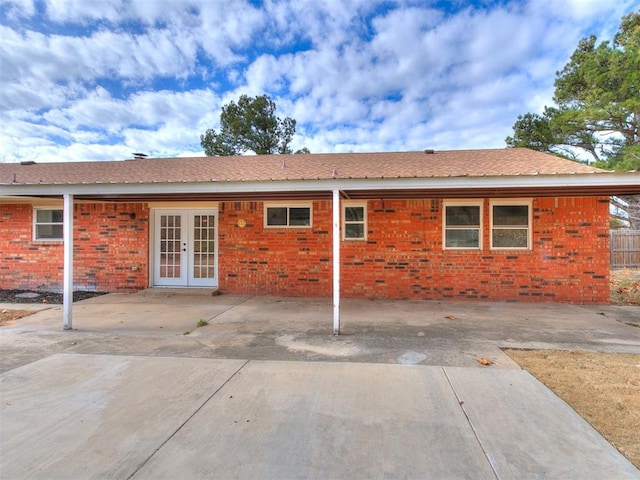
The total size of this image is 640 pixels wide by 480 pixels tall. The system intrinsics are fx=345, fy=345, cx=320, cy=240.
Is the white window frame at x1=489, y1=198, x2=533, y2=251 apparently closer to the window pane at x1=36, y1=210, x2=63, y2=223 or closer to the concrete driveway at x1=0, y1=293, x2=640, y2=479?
the concrete driveway at x1=0, y1=293, x2=640, y2=479

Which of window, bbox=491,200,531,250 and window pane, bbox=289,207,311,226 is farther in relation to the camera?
window pane, bbox=289,207,311,226

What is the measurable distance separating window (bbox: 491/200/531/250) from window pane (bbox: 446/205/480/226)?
37 cm

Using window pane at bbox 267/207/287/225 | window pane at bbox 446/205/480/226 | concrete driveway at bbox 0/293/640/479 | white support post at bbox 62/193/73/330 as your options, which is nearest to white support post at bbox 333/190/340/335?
concrete driveway at bbox 0/293/640/479

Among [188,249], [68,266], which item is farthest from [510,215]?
[68,266]

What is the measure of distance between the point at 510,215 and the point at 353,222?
12.2 feet

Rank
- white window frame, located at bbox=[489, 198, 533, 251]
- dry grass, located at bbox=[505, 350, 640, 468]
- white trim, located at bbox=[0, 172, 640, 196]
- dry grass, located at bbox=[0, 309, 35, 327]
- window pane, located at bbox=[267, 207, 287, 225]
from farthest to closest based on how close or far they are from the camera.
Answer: window pane, located at bbox=[267, 207, 287, 225], white window frame, located at bbox=[489, 198, 533, 251], dry grass, located at bbox=[0, 309, 35, 327], white trim, located at bbox=[0, 172, 640, 196], dry grass, located at bbox=[505, 350, 640, 468]

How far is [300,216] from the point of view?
8766 millimetres

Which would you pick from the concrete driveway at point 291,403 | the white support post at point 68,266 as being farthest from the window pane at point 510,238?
the white support post at point 68,266

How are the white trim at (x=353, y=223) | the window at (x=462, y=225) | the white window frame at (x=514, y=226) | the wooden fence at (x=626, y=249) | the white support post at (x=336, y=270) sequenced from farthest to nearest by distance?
the wooden fence at (x=626, y=249), the white trim at (x=353, y=223), the window at (x=462, y=225), the white window frame at (x=514, y=226), the white support post at (x=336, y=270)

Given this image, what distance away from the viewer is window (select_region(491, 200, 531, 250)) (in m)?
8.15

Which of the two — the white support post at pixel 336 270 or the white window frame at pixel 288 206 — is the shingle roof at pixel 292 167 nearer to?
the white window frame at pixel 288 206

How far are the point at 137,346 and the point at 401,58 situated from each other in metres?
12.6

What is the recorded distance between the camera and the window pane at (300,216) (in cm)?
873

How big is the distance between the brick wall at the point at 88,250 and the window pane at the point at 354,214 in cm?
535
